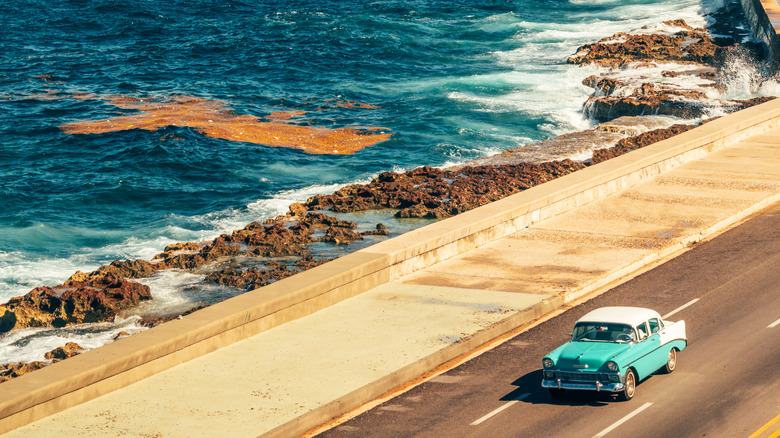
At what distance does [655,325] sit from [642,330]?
400 mm

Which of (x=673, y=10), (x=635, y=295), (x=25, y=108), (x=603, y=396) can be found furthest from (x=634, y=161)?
(x=673, y=10)

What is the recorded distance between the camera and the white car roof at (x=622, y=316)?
14.9 meters

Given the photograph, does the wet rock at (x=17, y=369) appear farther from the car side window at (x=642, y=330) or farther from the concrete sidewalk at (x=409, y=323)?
the car side window at (x=642, y=330)

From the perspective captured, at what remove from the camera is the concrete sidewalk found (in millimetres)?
13984

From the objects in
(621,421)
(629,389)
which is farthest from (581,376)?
(621,421)

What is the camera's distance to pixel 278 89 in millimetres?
54719

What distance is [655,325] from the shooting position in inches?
597

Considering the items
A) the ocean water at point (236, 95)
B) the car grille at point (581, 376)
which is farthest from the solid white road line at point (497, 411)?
the ocean water at point (236, 95)

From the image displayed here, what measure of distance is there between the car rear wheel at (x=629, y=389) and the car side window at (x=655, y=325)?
3.53 feet

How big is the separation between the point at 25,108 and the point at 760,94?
36.2 metres

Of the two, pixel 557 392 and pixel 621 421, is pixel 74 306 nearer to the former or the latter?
pixel 557 392

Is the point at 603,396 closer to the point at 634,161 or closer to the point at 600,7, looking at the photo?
the point at 634,161

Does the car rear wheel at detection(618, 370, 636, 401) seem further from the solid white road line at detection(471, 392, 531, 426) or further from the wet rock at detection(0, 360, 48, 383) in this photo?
the wet rock at detection(0, 360, 48, 383)

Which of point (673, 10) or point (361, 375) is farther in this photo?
point (673, 10)
